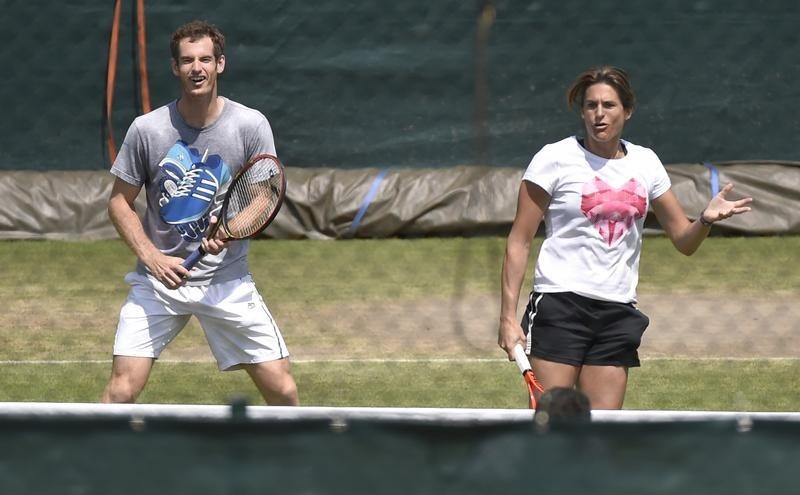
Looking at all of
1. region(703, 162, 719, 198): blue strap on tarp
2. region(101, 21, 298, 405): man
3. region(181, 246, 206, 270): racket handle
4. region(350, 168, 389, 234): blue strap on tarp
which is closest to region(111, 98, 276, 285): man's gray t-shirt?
region(101, 21, 298, 405): man

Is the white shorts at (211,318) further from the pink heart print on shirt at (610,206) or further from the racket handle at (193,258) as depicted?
the pink heart print on shirt at (610,206)

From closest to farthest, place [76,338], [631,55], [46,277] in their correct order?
[76,338], [46,277], [631,55]

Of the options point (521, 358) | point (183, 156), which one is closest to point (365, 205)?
point (183, 156)

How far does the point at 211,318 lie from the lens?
5223mm

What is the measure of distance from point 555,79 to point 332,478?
9.42 metres

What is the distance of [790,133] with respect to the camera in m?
11.8

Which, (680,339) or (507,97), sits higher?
(507,97)

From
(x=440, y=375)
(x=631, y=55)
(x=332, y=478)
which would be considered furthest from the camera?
(x=631, y=55)

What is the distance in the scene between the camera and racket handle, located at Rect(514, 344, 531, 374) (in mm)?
4516

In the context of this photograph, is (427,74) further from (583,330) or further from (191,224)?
(583,330)

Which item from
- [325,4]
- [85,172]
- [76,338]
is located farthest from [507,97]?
[76,338]

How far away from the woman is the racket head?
946 mm

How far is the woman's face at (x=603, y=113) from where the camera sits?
15.6 feet

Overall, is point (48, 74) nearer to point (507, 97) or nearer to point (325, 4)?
point (325, 4)
